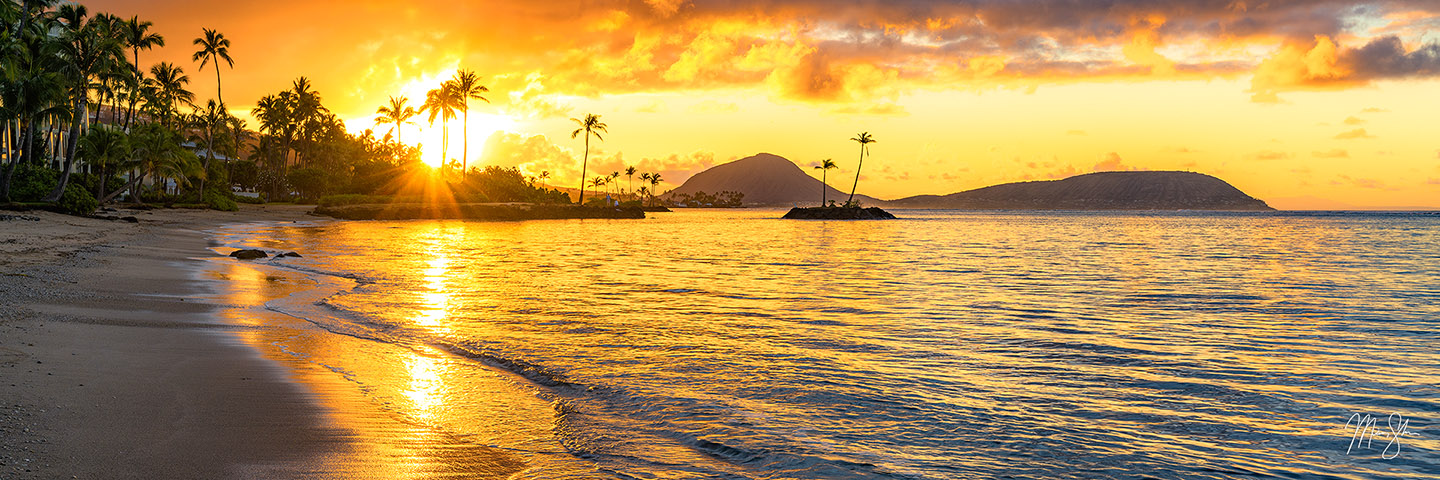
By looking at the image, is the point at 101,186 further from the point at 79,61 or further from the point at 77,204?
the point at 77,204

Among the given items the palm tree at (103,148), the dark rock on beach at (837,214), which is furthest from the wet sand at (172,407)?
the dark rock on beach at (837,214)

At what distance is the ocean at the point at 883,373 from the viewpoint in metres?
7.03

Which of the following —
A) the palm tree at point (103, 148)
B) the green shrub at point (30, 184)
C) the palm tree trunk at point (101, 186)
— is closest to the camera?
the green shrub at point (30, 184)

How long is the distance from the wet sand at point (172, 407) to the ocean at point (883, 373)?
1.85ft

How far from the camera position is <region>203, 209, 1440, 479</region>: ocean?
703cm

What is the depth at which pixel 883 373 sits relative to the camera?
34.9 feet

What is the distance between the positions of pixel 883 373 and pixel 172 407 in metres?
7.91

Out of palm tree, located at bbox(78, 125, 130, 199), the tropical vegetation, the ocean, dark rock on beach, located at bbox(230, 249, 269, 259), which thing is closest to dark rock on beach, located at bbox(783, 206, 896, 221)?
the tropical vegetation

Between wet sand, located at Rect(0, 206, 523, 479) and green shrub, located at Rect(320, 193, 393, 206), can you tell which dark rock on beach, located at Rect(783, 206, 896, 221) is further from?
wet sand, located at Rect(0, 206, 523, 479)

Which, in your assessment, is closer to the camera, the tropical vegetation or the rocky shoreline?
the tropical vegetation

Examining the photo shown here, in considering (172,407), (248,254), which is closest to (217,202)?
(248,254)

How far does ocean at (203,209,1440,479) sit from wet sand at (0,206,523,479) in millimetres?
563

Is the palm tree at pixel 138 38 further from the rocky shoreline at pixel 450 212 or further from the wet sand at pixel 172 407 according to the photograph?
the wet sand at pixel 172 407

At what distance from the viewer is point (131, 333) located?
11195 millimetres
